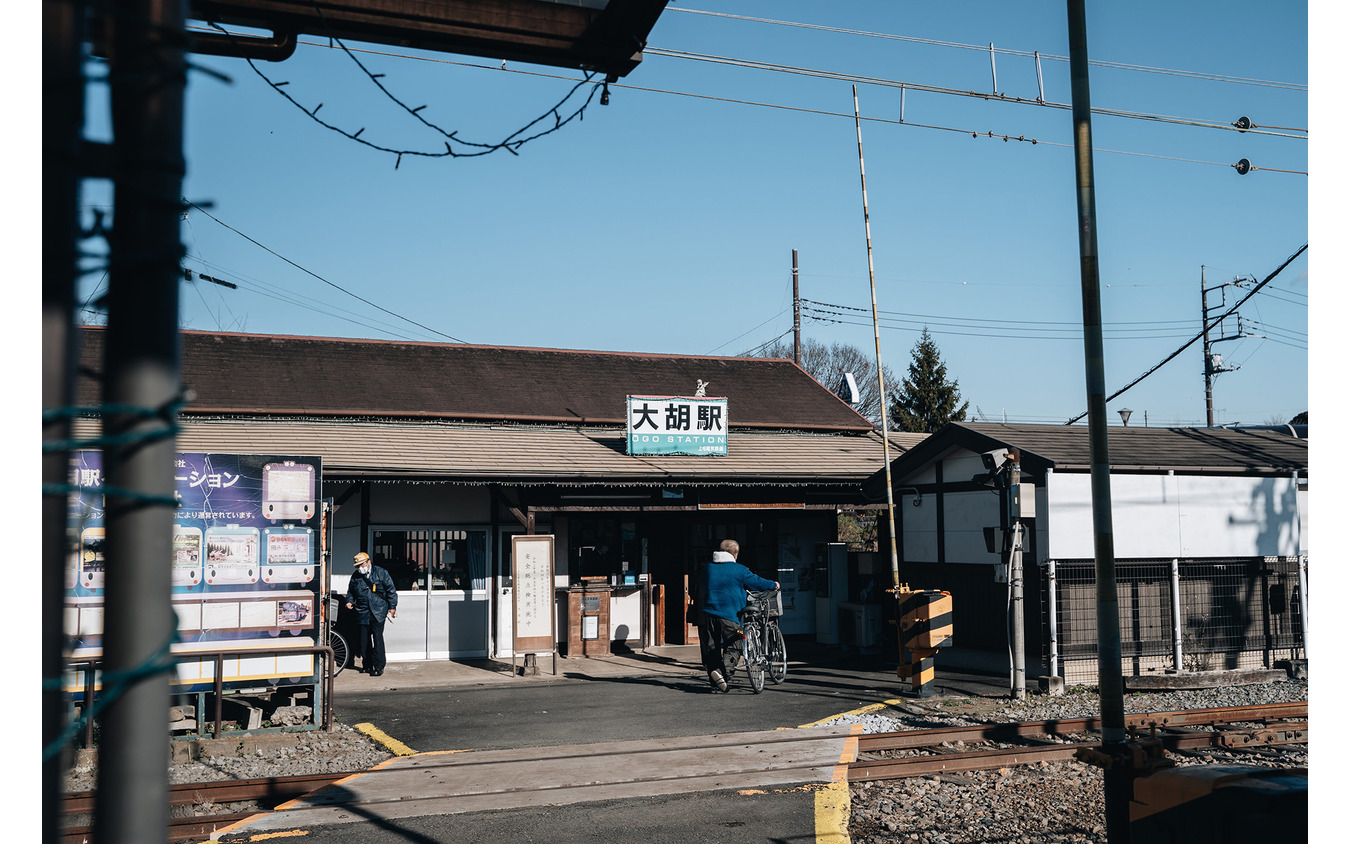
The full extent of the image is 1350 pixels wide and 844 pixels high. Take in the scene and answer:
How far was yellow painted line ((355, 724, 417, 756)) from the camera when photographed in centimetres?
1009

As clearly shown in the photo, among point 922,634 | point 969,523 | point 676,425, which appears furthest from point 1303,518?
point 676,425

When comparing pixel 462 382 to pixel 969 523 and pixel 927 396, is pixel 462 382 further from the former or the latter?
pixel 927 396

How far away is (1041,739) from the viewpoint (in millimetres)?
10273

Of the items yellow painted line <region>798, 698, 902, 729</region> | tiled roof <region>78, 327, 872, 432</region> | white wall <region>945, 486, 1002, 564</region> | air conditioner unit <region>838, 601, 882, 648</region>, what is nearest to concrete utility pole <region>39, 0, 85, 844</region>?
yellow painted line <region>798, 698, 902, 729</region>

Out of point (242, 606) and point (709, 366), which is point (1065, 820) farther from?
point (709, 366)

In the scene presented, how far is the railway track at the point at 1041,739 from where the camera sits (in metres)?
8.90

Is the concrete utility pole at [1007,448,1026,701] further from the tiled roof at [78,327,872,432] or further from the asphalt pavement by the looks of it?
the tiled roof at [78,327,872,432]

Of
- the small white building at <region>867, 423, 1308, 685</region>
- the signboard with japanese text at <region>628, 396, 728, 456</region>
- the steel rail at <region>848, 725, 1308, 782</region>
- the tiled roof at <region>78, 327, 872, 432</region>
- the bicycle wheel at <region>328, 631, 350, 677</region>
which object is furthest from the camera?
the tiled roof at <region>78, 327, 872, 432</region>

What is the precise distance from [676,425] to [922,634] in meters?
7.38

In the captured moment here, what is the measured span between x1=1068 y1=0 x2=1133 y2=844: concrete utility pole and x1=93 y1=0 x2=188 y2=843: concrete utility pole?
523 centimetres

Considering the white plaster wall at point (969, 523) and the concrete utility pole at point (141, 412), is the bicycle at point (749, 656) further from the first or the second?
the concrete utility pole at point (141, 412)

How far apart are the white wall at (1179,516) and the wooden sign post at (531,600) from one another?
7281mm

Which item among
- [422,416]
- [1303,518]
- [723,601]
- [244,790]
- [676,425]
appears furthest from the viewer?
[422,416]

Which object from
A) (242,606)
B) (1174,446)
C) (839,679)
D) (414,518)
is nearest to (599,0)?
(242,606)
